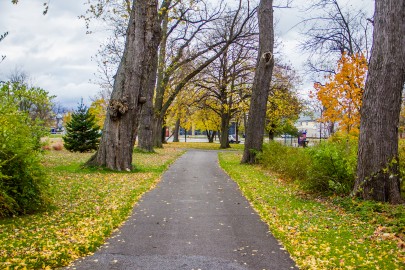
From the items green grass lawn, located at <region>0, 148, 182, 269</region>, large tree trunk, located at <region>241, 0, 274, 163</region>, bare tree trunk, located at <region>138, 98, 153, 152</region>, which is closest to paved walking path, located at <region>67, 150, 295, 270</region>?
green grass lawn, located at <region>0, 148, 182, 269</region>

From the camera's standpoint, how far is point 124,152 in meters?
15.6

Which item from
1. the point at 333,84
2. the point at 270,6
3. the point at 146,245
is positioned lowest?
the point at 146,245

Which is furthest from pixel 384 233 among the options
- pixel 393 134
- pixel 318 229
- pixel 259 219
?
pixel 393 134

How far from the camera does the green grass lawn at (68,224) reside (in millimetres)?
5238

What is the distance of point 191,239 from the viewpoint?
6.39 m

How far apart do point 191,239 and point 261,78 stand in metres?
13.8

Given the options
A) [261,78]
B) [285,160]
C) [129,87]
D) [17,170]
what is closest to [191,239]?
[17,170]

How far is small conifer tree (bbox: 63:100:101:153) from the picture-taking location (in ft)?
89.7

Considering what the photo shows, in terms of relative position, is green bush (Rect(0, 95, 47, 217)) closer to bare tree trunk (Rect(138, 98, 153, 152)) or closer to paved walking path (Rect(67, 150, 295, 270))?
paved walking path (Rect(67, 150, 295, 270))

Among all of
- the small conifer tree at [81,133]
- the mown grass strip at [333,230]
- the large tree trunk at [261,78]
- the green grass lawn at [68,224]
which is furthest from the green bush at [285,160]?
the small conifer tree at [81,133]

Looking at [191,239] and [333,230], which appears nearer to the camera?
[191,239]

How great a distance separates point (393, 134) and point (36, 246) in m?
7.00

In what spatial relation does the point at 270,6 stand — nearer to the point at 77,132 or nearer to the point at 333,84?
the point at 333,84

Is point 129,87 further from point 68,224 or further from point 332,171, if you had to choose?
point 68,224
